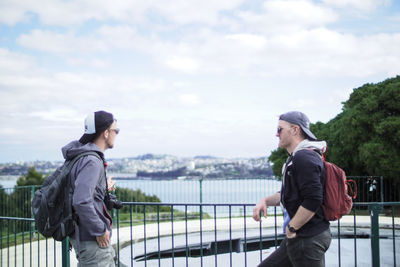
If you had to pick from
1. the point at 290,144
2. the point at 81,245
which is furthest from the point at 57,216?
the point at 290,144

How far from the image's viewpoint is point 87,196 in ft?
9.13

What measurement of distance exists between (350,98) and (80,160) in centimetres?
1677

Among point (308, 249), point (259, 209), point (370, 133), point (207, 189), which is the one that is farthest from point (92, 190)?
point (370, 133)

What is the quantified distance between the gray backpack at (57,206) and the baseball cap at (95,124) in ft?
0.55

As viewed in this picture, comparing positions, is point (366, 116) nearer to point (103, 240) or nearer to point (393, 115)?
point (393, 115)

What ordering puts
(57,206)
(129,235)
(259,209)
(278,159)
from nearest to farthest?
(57,206) → (259,209) → (129,235) → (278,159)

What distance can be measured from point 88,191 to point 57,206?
1.21 feet

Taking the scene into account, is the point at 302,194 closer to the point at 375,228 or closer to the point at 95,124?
the point at 95,124

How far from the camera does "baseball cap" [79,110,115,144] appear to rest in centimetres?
304

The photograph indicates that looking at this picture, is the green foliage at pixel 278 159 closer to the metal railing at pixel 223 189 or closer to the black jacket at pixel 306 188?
the metal railing at pixel 223 189

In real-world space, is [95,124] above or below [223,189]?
above

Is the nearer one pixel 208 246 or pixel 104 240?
pixel 104 240

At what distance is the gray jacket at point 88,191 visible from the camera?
2.79 metres

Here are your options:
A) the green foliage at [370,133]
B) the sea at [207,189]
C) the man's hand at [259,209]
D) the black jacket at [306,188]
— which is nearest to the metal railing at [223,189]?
the sea at [207,189]
